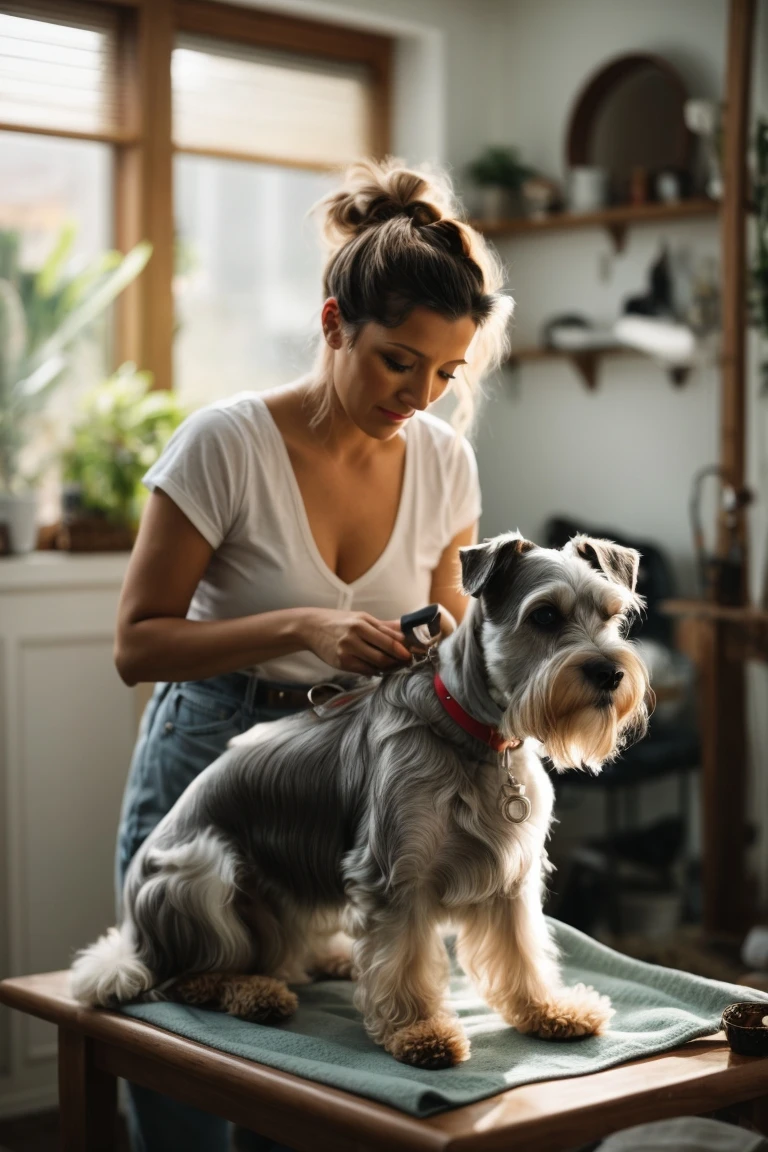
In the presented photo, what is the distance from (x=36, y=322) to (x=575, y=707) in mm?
2657

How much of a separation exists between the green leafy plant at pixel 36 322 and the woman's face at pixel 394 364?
1.97 metres

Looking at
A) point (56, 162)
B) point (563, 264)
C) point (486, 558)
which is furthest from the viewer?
point (563, 264)

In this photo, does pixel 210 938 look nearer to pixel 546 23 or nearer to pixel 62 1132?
pixel 62 1132

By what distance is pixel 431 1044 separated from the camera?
1504 mm

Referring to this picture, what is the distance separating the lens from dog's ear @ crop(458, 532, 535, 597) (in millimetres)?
1510

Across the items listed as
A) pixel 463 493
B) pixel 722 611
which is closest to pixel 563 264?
pixel 722 611

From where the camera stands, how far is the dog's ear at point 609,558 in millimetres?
1568

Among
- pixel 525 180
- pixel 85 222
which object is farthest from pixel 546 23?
pixel 85 222

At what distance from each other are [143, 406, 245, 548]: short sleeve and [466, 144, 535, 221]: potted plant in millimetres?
3066

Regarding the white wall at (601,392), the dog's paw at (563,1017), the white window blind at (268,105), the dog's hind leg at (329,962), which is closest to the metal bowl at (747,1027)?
the dog's paw at (563,1017)

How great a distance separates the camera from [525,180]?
15.8ft

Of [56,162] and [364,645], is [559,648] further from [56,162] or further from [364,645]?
[56,162]

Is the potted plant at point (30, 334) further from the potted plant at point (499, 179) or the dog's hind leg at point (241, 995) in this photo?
the dog's hind leg at point (241, 995)

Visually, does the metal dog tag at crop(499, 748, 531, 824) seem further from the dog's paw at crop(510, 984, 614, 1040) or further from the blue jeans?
the blue jeans
